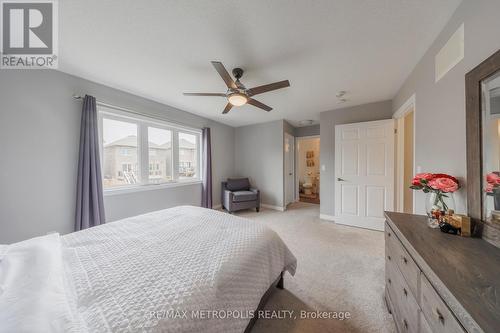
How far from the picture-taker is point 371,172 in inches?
121

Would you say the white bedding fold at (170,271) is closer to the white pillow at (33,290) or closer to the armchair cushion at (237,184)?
the white pillow at (33,290)

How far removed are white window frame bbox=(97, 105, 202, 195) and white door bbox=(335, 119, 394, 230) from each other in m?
3.12

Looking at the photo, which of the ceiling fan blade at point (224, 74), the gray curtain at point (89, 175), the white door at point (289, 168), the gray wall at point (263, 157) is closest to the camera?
the ceiling fan blade at point (224, 74)

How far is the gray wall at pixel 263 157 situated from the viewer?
4.38 meters

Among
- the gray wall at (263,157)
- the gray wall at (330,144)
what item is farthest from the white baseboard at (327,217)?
the gray wall at (263,157)

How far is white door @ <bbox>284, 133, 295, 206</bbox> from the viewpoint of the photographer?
4.62 m

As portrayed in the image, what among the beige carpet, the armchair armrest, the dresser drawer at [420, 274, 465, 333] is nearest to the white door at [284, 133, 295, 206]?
the armchair armrest

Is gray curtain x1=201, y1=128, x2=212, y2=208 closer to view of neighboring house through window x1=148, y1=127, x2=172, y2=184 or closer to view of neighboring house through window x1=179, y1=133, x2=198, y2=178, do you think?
view of neighboring house through window x1=179, y1=133, x2=198, y2=178

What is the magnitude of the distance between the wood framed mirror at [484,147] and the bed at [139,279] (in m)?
1.28

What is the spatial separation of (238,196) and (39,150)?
3.12 meters

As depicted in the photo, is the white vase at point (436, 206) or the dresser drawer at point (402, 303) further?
the white vase at point (436, 206)

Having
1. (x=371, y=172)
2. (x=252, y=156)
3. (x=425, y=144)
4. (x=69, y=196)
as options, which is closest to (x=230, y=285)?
(x=425, y=144)

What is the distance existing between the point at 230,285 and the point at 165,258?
43cm

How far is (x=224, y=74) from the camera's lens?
1690mm
